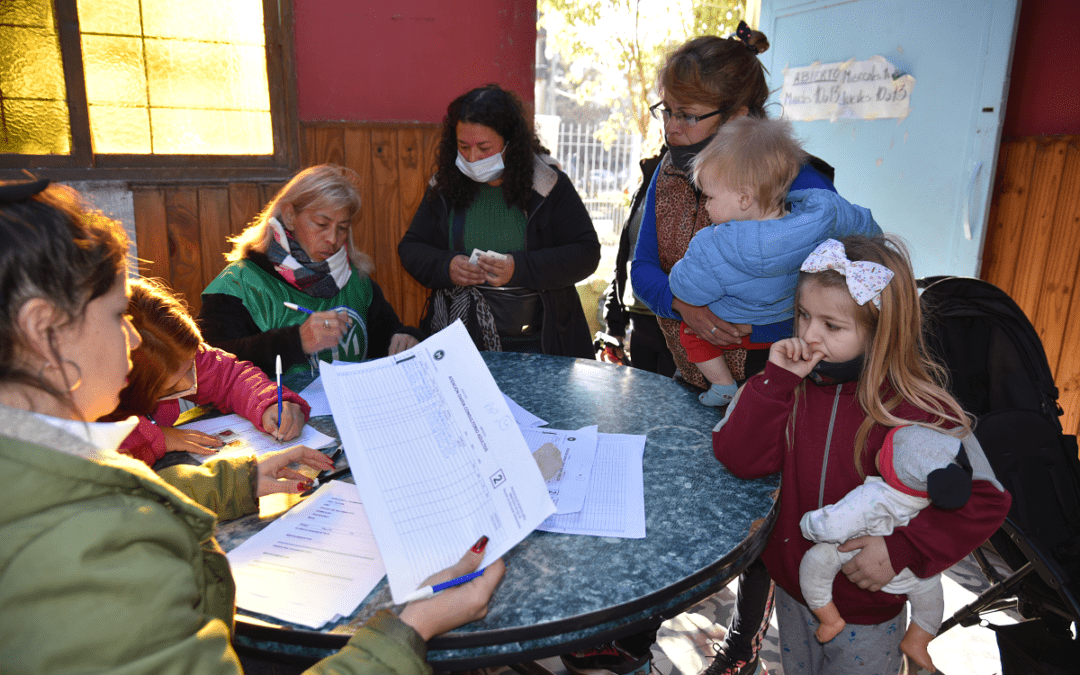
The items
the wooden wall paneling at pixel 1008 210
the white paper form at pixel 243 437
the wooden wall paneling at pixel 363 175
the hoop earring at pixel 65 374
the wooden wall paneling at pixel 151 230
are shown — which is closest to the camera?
the hoop earring at pixel 65 374

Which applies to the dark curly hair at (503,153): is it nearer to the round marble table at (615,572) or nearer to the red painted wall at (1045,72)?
the round marble table at (615,572)

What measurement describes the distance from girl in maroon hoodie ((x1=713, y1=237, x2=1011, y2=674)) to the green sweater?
39.6 inches

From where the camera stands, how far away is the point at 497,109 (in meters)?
2.62

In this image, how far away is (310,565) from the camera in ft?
3.41

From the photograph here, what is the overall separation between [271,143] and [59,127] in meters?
0.90

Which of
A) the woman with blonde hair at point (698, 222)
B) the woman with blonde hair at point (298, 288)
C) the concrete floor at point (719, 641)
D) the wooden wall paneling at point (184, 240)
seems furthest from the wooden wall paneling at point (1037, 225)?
the wooden wall paneling at point (184, 240)

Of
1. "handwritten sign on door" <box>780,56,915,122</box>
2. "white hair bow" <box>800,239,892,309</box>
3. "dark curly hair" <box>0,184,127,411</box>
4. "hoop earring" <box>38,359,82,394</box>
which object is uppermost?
"handwritten sign on door" <box>780,56,915,122</box>

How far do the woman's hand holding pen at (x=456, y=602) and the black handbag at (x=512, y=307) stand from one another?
1.74m

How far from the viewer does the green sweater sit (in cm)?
64

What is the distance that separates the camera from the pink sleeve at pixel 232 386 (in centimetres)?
166

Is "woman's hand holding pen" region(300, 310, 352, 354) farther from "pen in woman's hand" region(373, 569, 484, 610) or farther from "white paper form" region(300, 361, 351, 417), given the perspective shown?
"pen in woman's hand" region(373, 569, 484, 610)

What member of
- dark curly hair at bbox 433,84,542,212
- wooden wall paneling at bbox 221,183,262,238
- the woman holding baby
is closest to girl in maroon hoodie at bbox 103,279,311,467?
the woman holding baby

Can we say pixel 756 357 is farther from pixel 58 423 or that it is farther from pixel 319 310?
pixel 58 423

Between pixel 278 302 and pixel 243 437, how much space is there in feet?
2.60
